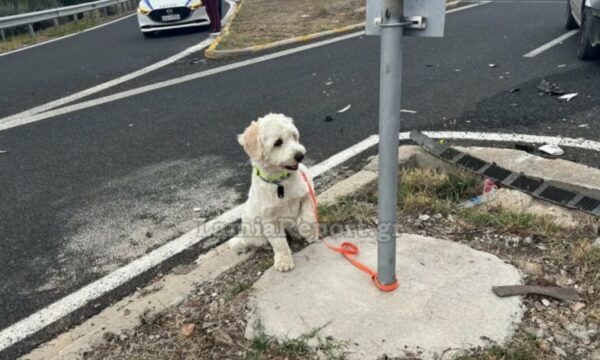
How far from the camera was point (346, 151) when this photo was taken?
208 inches

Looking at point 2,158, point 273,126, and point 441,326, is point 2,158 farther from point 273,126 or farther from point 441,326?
point 441,326

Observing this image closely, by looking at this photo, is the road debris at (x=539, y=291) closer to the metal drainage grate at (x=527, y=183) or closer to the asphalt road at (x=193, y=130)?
the metal drainage grate at (x=527, y=183)

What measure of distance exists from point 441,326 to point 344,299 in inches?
20.8

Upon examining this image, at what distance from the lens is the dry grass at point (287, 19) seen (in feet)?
37.9

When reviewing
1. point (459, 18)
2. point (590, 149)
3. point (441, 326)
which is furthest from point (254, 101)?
point (459, 18)

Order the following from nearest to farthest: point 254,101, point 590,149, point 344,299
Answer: point 344,299
point 590,149
point 254,101

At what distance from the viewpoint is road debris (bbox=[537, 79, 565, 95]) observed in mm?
6496

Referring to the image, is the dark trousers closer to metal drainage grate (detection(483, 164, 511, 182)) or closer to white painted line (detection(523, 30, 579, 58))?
white painted line (detection(523, 30, 579, 58))

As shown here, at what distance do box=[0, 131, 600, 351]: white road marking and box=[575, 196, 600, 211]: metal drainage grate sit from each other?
130 cm

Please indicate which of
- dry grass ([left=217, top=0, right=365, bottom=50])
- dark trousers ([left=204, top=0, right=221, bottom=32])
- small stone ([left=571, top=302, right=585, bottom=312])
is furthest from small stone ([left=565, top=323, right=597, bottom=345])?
dark trousers ([left=204, top=0, right=221, bottom=32])

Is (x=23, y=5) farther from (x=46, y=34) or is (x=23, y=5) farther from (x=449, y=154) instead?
→ (x=449, y=154)

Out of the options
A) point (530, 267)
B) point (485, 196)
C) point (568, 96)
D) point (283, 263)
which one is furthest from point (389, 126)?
point (568, 96)

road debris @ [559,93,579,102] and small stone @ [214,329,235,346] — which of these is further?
road debris @ [559,93,579,102]

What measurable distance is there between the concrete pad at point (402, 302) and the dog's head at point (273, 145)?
64 centimetres
